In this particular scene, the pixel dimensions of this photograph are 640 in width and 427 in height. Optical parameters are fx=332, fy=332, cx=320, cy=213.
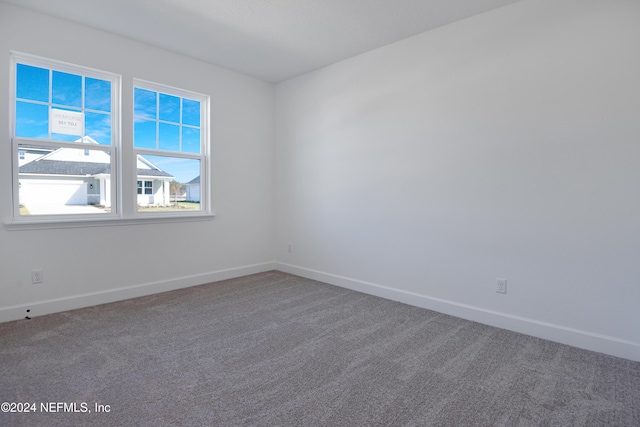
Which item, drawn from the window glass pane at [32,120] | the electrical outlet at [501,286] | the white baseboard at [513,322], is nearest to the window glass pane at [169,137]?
the window glass pane at [32,120]

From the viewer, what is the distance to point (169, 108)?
155 inches

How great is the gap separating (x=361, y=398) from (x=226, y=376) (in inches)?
33.6

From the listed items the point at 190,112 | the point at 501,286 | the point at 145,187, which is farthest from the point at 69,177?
the point at 501,286

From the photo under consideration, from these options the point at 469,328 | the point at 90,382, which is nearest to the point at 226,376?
the point at 90,382

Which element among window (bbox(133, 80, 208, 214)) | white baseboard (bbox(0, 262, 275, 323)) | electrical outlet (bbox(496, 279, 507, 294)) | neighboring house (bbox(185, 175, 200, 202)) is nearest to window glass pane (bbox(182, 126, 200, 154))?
window (bbox(133, 80, 208, 214))

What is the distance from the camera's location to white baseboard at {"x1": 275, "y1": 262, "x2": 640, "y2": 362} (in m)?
2.38

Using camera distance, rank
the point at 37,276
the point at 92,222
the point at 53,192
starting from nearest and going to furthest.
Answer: the point at 37,276 → the point at 53,192 → the point at 92,222

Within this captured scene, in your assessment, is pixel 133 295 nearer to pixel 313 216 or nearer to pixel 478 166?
pixel 313 216

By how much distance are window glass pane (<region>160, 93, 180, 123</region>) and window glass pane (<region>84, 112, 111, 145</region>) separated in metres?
0.60

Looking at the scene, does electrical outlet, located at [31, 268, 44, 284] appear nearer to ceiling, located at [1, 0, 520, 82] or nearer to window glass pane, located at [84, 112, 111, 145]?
window glass pane, located at [84, 112, 111, 145]

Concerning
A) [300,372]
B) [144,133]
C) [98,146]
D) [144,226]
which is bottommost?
[300,372]

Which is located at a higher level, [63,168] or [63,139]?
[63,139]

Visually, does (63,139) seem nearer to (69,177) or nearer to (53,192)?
(69,177)

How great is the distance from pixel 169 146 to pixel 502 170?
3.56 m
